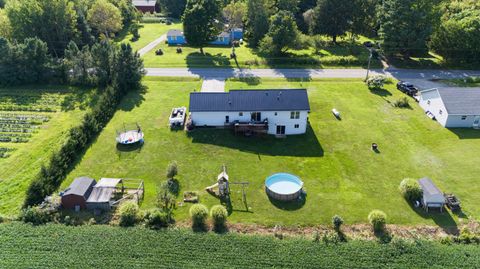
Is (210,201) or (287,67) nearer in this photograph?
(210,201)

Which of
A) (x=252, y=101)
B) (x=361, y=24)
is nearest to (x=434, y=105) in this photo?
(x=252, y=101)

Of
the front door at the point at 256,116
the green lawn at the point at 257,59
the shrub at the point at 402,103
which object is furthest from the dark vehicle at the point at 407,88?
the front door at the point at 256,116

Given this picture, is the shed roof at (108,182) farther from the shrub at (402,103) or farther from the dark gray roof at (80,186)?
the shrub at (402,103)

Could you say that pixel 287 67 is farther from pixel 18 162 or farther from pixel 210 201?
pixel 18 162

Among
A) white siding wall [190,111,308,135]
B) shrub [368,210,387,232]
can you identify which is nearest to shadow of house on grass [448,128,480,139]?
white siding wall [190,111,308,135]

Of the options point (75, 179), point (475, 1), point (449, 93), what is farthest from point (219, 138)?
point (475, 1)

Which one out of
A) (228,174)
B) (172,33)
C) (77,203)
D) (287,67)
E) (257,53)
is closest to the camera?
(77,203)
